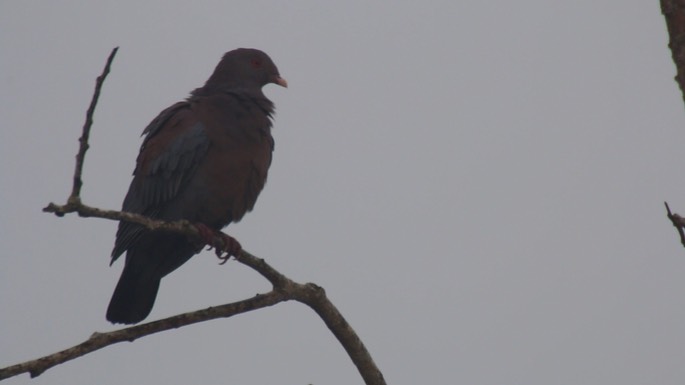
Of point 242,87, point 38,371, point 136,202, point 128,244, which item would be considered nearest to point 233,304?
point 38,371

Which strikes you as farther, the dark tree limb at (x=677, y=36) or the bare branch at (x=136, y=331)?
the bare branch at (x=136, y=331)

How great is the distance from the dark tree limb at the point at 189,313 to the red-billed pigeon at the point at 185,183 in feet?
4.00

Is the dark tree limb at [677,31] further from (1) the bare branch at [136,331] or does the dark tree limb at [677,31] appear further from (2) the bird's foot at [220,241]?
(2) the bird's foot at [220,241]

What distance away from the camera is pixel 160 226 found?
3619 mm

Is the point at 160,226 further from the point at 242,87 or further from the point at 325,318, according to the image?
the point at 242,87

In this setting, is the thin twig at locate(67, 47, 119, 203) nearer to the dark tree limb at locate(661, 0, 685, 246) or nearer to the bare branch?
the bare branch

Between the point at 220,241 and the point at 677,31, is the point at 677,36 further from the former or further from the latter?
the point at 220,241

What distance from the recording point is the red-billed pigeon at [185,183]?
17.3 feet

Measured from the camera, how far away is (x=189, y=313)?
3.62 m

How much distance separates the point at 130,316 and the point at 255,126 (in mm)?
1316

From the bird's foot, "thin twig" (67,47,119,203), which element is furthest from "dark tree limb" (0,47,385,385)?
the bird's foot

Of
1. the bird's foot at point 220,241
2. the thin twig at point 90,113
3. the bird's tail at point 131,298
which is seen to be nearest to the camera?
the thin twig at point 90,113

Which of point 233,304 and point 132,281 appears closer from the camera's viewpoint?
point 233,304

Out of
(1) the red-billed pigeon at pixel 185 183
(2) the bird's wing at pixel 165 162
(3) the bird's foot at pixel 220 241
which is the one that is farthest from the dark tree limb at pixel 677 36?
(2) the bird's wing at pixel 165 162
